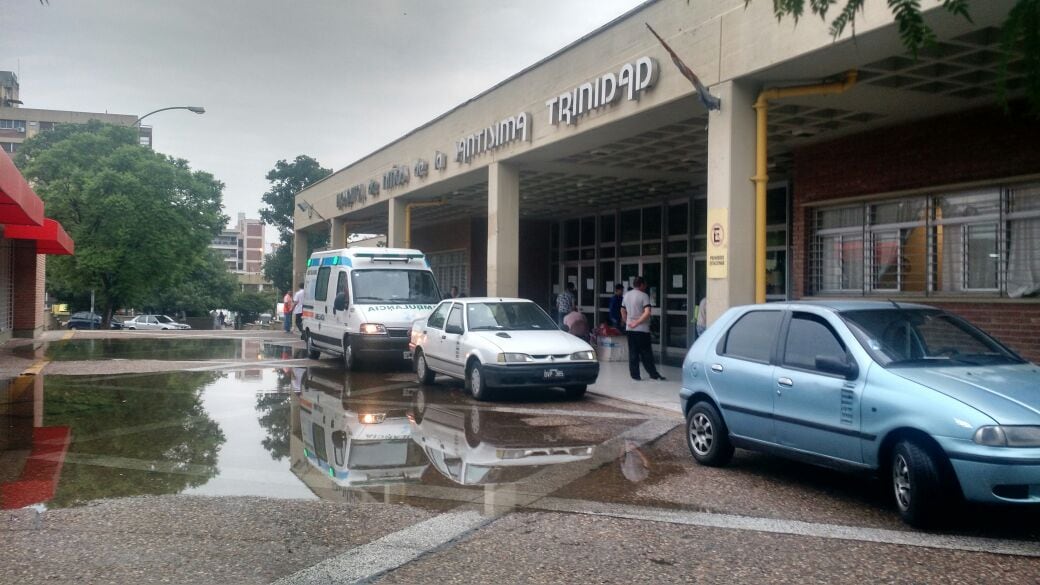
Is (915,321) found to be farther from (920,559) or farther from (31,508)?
(31,508)

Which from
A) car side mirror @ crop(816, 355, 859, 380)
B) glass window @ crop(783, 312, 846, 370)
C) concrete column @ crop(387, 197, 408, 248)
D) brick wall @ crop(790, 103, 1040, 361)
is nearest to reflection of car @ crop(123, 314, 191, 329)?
concrete column @ crop(387, 197, 408, 248)

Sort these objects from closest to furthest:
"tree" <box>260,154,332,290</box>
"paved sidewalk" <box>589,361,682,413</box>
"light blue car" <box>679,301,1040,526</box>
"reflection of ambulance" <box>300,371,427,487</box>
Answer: "light blue car" <box>679,301,1040,526</box> → "reflection of ambulance" <box>300,371,427,487</box> → "paved sidewalk" <box>589,361,682,413</box> → "tree" <box>260,154,332,290</box>

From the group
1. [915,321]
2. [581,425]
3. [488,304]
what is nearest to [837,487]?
[915,321]

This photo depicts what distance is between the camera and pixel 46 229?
81.3 feet

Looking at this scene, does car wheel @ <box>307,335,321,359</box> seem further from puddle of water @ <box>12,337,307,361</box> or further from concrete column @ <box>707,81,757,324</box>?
concrete column @ <box>707,81,757,324</box>

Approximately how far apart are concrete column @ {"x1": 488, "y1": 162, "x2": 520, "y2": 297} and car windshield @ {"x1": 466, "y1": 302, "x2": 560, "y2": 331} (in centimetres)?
450

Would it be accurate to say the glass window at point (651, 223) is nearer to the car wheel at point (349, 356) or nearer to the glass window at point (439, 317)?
the car wheel at point (349, 356)

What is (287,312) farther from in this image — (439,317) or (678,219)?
(439,317)

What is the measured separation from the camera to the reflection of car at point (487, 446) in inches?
308

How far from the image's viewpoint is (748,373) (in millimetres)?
7520

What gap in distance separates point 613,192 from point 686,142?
6.50 m

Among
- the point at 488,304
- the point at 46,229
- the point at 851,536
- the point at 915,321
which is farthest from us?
the point at 46,229

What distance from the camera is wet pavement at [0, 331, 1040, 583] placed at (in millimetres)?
5074

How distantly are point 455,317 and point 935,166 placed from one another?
776 cm
